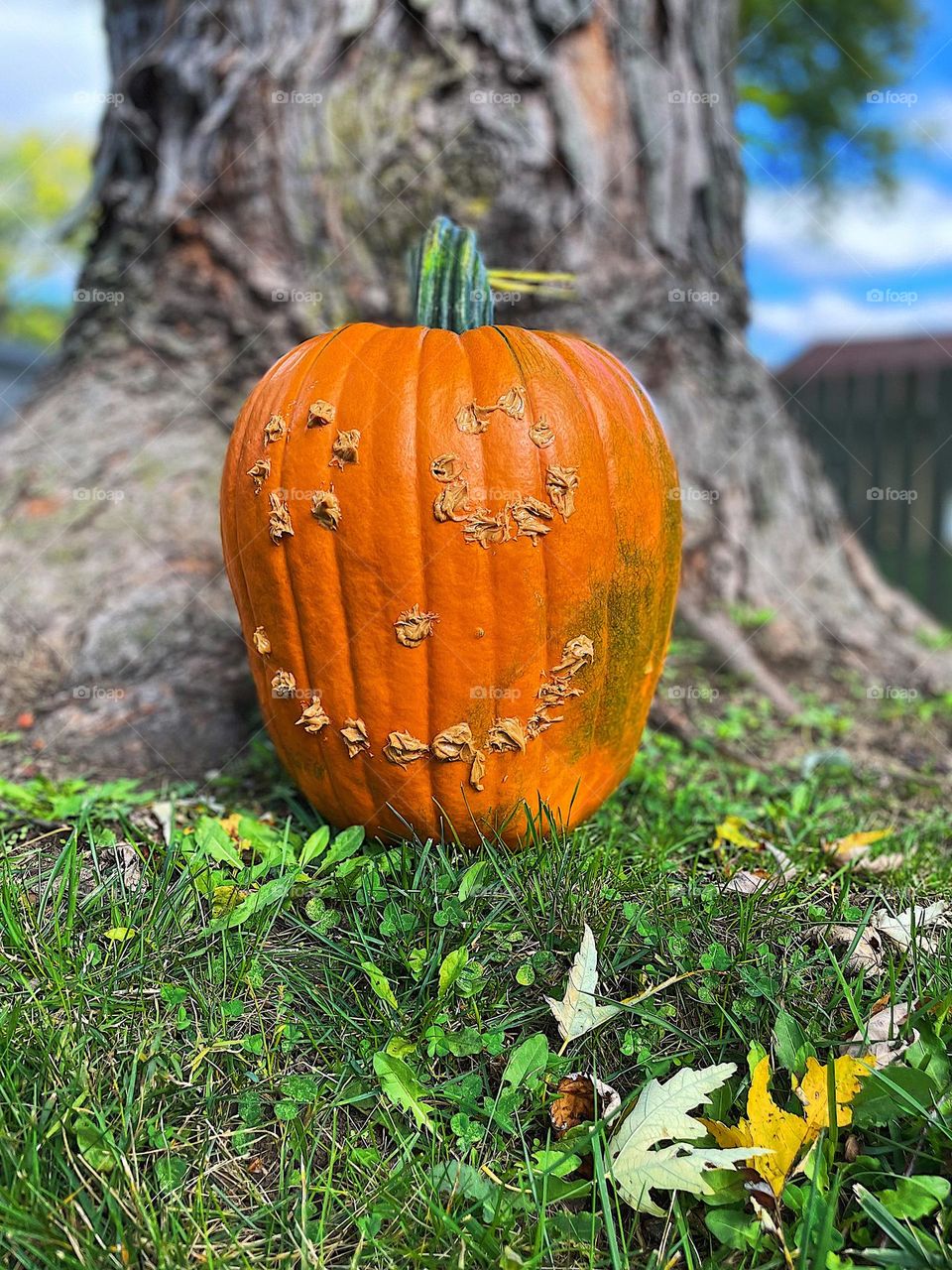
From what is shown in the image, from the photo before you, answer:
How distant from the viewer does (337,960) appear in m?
1.44

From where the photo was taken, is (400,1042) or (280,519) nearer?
(400,1042)

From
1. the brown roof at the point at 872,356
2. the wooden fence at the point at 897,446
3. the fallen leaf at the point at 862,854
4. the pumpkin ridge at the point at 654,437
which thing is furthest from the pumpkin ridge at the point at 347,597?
the brown roof at the point at 872,356

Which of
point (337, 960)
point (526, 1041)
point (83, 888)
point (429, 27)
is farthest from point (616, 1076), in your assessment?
point (429, 27)

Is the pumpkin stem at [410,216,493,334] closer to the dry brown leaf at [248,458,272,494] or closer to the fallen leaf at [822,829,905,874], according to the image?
the dry brown leaf at [248,458,272,494]

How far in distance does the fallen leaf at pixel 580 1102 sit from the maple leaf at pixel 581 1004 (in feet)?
0.19

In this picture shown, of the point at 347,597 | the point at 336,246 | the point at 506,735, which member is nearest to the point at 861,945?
the point at 506,735

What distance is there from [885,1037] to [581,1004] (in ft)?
1.43

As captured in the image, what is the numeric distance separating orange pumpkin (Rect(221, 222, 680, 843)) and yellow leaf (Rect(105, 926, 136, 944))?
441 mm

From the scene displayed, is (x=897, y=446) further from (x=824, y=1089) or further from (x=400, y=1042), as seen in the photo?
(x=400, y=1042)

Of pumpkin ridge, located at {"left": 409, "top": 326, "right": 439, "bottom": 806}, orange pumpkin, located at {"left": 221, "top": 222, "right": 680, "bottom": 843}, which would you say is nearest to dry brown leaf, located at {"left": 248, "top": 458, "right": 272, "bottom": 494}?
orange pumpkin, located at {"left": 221, "top": 222, "right": 680, "bottom": 843}

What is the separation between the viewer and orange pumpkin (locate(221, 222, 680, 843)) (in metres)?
1.55

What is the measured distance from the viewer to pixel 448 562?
1556 mm

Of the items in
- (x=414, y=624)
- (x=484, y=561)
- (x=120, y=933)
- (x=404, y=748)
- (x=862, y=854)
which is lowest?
(x=862, y=854)

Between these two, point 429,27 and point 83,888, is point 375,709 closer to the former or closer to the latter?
point 83,888
